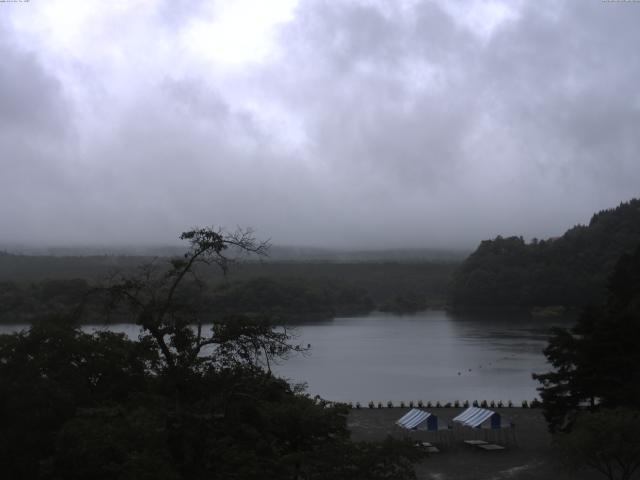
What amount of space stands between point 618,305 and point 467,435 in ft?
17.0

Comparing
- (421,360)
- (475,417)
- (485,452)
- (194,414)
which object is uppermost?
(194,414)

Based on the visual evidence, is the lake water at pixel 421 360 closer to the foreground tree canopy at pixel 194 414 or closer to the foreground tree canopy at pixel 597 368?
the foreground tree canopy at pixel 597 368

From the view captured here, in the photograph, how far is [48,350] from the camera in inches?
458

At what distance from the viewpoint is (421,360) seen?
44.9 m

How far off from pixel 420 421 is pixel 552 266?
2626 inches

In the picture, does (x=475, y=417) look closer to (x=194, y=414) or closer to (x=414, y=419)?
Result: (x=414, y=419)

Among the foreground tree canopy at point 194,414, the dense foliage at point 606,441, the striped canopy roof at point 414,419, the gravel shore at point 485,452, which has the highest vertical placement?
the foreground tree canopy at point 194,414

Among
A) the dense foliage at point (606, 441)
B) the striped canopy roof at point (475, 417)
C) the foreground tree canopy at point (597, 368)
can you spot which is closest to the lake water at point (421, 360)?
the striped canopy roof at point (475, 417)

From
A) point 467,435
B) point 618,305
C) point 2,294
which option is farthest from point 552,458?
point 2,294

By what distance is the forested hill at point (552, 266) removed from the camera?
257 feet

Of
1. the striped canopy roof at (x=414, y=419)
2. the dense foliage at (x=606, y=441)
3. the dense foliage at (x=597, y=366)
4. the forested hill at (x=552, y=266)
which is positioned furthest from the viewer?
the forested hill at (x=552, y=266)

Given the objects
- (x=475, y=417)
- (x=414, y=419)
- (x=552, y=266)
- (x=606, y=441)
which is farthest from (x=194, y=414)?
(x=552, y=266)

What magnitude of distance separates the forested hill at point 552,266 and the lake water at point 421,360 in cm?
779

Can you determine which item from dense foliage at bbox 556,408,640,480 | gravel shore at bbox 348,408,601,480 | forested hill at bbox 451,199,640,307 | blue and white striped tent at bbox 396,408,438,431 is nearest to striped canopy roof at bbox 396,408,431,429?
blue and white striped tent at bbox 396,408,438,431
